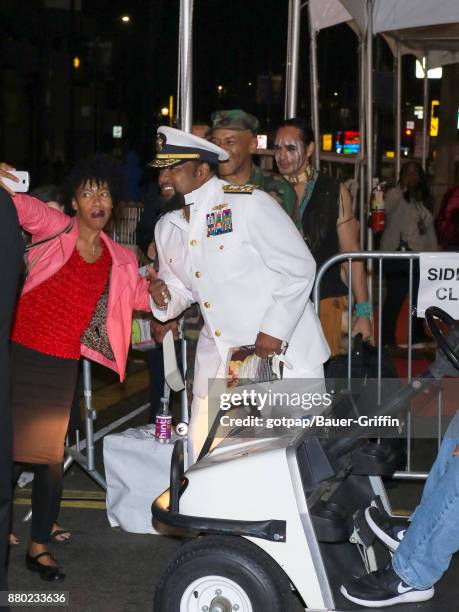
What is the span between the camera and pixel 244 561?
3.87 m

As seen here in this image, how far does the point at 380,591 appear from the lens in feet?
13.6

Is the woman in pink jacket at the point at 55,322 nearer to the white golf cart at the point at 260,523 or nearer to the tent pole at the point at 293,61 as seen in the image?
the white golf cart at the point at 260,523

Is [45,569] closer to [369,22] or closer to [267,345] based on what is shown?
[267,345]

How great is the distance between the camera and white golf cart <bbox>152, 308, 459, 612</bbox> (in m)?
3.86

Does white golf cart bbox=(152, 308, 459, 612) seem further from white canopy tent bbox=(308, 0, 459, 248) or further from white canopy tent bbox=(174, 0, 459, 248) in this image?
white canopy tent bbox=(308, 0, 459, 248)

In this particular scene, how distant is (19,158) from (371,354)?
29819 millimetres

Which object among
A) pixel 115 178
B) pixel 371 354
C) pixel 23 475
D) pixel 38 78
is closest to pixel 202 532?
pixel 115 178

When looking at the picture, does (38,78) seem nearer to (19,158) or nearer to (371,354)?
(19,158)

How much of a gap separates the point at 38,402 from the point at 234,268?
1198 millimetres

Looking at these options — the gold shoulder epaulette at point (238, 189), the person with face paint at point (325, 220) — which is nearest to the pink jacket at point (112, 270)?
the gold shoulder epaulette at point (238, 189)

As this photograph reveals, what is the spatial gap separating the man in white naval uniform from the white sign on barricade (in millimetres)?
1127

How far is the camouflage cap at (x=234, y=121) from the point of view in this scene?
5.30 meters

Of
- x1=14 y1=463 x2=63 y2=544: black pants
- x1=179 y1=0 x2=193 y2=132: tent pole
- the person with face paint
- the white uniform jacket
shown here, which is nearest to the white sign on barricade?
the person with face paint

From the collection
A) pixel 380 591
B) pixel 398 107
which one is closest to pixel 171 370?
pixel 380 591
